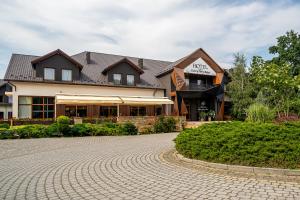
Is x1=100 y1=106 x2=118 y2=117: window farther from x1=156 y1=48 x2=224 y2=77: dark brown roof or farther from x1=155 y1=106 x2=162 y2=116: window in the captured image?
x1=156 y1=48 x2=224 y2=77: dark brown roof

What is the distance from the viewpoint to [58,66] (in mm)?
27016

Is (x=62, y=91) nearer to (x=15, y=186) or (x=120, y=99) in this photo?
(x=120, y=99)

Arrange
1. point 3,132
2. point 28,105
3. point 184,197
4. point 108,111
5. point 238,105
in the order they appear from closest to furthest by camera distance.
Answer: point 184,197 < point 3,132 < point 28,105 < point 108,111 < point 238,105

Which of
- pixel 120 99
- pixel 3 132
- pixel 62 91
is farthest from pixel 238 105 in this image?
pixel 3 132

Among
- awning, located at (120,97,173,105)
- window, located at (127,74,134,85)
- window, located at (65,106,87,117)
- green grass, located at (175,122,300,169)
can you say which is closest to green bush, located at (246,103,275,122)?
green grass, located at (175,122,300,169)

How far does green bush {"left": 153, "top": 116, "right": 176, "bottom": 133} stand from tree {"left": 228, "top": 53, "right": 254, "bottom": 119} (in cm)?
1337

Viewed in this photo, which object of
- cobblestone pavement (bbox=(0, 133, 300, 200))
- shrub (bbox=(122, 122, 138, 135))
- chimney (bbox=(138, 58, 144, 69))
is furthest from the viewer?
chimney (bbox=(138, 58, 144, 69))

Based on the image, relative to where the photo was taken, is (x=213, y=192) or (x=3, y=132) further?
(x=3, y=132)

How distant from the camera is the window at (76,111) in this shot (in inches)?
1061

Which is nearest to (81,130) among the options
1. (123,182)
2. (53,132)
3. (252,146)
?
(53,132)

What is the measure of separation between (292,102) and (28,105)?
71.1ft

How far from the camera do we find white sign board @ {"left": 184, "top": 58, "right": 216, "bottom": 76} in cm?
3322

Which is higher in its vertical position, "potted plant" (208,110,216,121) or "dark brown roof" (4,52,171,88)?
"dark brown roof" (4,52,171,88)

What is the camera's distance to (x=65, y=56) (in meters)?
27.2
